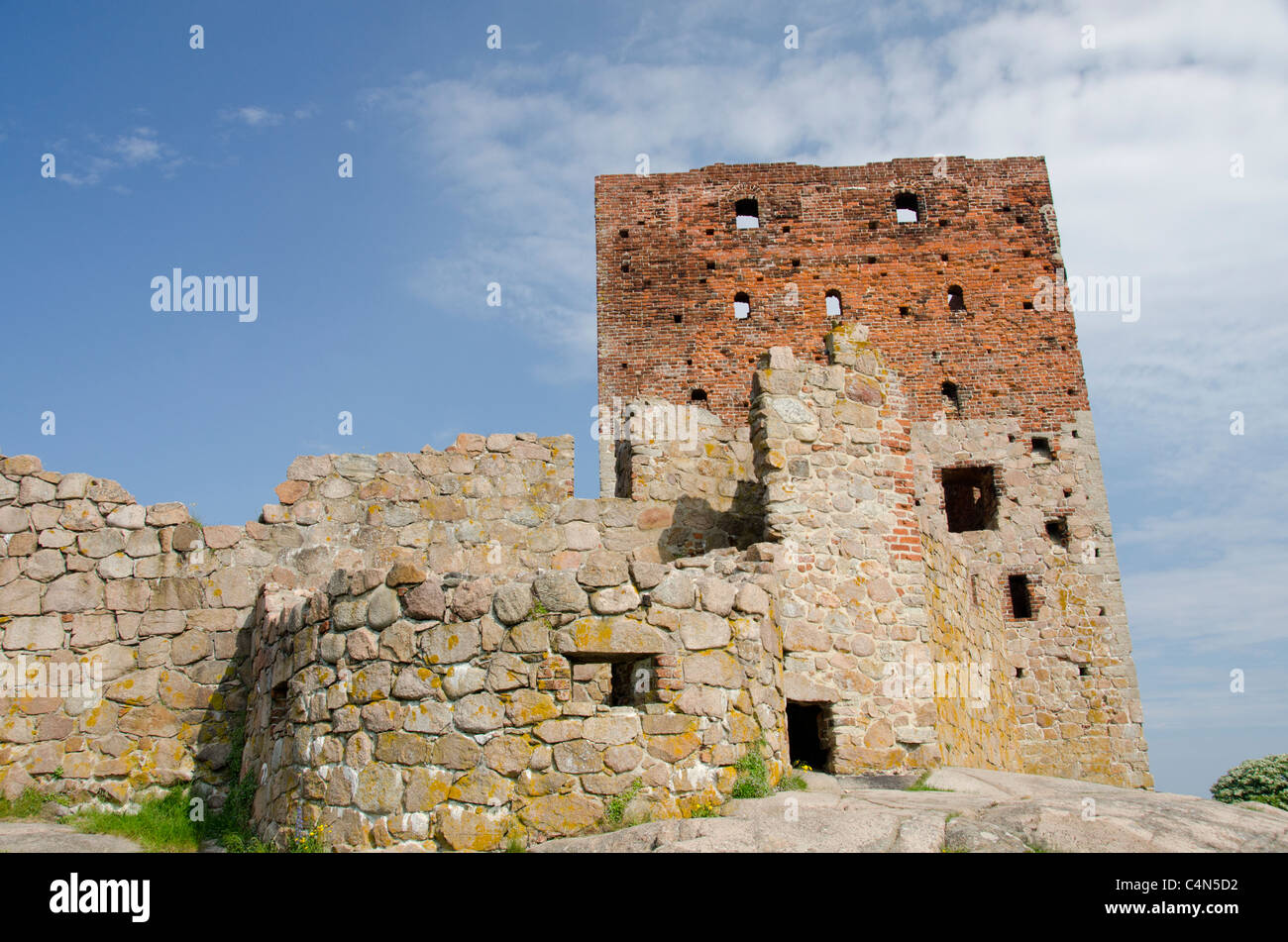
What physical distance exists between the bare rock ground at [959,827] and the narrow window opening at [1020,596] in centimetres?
1185

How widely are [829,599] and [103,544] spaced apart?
23.0ft

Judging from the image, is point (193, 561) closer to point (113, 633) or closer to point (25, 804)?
point (113, 633)

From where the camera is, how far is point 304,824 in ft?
23.5

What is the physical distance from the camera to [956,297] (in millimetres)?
21719

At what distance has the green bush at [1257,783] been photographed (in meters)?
15.5

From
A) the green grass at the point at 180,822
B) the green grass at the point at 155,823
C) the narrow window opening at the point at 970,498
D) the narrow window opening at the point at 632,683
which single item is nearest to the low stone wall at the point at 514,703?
the narrow window opening at the point at 632,683

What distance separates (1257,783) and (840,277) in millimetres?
11918

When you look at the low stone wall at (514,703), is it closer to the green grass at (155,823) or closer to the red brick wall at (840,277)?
the green grass at (155,823)

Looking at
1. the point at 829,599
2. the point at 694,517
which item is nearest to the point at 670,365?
the point at 694,517

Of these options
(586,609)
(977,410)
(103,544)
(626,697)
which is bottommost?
(626,697)
